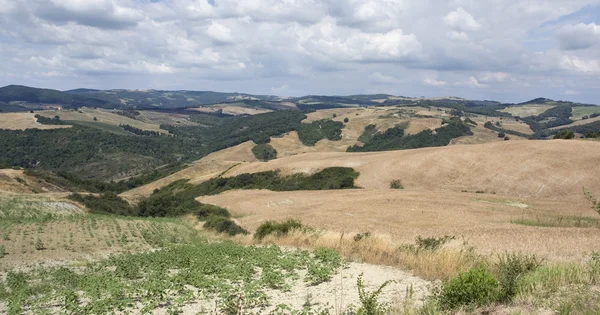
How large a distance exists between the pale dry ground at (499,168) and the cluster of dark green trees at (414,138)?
112 meters

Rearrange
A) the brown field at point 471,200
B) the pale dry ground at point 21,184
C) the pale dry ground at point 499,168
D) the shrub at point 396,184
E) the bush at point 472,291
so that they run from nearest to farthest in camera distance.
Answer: the bush at point 472,291
the brown field at point 471,200
the pale dry ground at point 499,168
the shrub at point 396,184
the pale dry ground at point 21,184

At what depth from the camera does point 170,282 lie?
477 inches

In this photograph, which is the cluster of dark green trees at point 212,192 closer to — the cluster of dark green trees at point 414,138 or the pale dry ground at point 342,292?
the pale dry ground at point 342,292

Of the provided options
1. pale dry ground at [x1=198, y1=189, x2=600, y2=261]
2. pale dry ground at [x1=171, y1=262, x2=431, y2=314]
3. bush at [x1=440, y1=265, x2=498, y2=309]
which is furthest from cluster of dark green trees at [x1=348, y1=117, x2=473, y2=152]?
bush at [x1=440, y1=265, x2=498, y2=309]

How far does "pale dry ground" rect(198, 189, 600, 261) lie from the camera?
16411mm

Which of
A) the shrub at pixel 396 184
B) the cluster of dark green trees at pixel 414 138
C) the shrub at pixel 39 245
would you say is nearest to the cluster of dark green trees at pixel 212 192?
the shrub at pixel 396 184

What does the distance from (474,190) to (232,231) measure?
98.0 feet

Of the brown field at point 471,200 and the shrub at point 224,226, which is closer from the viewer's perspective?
the brown field at point 471,200

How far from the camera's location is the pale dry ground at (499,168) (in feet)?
139

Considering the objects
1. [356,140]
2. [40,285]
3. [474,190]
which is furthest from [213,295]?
[356,140]

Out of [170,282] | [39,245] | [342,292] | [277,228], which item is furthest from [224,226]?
[342,292]

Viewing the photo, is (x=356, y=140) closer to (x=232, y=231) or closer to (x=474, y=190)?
(x=474, y=190)

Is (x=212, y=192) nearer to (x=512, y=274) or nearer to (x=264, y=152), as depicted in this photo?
(x=512, y=274)

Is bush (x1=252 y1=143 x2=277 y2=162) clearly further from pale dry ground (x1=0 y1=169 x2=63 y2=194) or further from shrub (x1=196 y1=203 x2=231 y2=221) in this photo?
shrub (x1=196 y1=203 x2=231 y2=221)
